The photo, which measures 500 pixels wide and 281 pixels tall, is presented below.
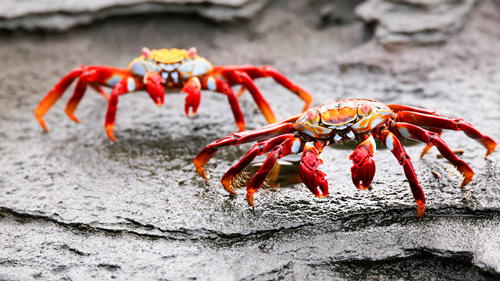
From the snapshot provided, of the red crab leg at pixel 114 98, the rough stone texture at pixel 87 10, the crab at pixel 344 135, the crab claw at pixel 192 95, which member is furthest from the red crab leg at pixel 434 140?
the rough stone texture at pixel 87 10

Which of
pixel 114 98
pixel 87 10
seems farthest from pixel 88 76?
pixel 87 10

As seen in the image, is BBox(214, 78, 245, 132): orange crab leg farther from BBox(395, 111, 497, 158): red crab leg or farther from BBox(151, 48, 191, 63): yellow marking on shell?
BBox(395, 111, 497, 158): red crab leg

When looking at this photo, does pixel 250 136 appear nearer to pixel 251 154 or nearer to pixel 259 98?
pixel 251 154

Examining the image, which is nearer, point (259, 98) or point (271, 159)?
point (271, 159)

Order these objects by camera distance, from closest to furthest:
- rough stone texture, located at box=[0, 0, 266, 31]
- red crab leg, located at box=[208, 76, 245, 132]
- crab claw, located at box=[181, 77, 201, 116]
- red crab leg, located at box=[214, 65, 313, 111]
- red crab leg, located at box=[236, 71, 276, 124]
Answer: crab claw, located at box=[181, 77, 201, 116]
red crab leg, located at box=[208, 76, 245, 132]
red crab leg, located at box=[236, 71, 276, 124]
red crab leg, located at box=[214, 65, 313, 111]
rough stone texture, located at box=[0, 0, 266, 31]

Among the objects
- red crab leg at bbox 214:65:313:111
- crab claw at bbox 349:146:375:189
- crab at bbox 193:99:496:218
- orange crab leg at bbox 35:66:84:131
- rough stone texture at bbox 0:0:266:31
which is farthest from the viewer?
rough stone texture at bbox 0:0:266:31

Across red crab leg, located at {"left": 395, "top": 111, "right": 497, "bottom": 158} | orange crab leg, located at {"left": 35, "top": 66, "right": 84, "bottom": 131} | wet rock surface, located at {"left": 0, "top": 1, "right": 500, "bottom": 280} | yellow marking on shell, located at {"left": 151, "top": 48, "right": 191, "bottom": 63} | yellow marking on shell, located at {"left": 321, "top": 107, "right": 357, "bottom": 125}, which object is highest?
yellow marking on shell, located at {"left": 151, "top": 48, "right": 191, "bottom": 63}

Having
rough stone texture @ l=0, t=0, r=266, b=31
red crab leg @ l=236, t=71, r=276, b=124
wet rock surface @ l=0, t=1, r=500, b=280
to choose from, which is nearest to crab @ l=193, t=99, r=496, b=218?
wet rock surface @ l=0, t=1, r=500, b=280

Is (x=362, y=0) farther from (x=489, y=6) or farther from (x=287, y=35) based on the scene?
(x=489, y=6)
